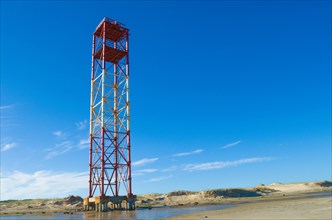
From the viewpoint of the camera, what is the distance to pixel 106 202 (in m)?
36.7

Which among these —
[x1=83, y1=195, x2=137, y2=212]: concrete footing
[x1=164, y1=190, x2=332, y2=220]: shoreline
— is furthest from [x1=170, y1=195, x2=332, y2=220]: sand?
[x1=83, y1=195, x2=137, y2=212]: concrete footing

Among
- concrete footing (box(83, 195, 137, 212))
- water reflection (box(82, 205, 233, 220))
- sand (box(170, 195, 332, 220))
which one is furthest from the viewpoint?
concrete footing (box(83, 195, 137, 212))

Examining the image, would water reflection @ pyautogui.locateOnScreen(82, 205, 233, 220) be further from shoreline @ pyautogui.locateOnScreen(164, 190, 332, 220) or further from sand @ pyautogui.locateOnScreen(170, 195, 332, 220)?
sand @ pyautogui.locateOnScreen(170, 195, 332, 220)

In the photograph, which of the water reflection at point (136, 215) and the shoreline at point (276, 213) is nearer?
the shoreline at point (276, 213)

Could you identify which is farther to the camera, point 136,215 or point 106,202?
point 106,202

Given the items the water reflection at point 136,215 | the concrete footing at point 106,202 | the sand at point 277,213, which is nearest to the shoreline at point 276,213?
the sand at point 277,213

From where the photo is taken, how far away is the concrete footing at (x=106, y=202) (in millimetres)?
→ 36375

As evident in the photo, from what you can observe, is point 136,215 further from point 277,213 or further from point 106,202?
point 277,213

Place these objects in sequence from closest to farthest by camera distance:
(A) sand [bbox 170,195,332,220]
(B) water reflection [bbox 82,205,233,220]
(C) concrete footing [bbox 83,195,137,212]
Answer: (A) sand [bbox 170,195,332,220] → (B) water reflection [bbox 82,205,233,220] → (C) concrete footing [bbox 83,195,137,212]

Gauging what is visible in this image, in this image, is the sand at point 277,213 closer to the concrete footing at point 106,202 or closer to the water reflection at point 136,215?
the water reflection at point 136,215

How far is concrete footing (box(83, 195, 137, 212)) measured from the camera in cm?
3638

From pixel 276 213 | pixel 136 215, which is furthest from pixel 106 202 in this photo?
pixel 276 213

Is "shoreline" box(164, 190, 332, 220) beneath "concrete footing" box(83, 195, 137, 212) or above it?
beneath

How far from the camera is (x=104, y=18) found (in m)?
44.3
